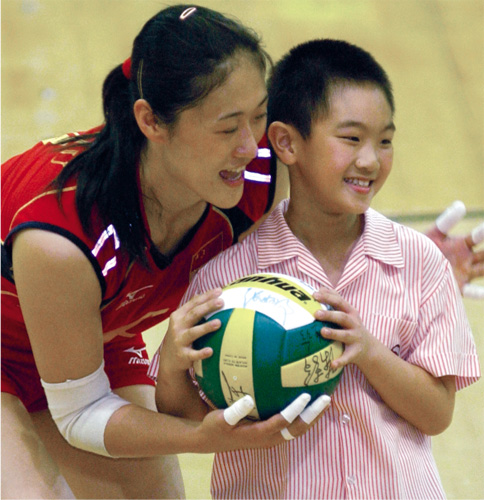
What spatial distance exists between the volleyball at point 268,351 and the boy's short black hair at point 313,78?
0.46 m

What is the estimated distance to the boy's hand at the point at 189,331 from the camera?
1.68 m

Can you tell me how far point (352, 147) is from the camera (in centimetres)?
186

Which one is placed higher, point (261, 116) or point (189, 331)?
point (261, 116)

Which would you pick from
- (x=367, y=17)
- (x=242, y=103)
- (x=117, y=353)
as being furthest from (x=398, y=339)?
(x=367, y=17)

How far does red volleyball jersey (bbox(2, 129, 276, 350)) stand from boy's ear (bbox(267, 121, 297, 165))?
14 cm

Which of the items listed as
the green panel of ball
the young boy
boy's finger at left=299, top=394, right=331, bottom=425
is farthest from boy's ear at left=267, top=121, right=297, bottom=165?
boy's finger at left=299, top=394, right=331, bottom=425

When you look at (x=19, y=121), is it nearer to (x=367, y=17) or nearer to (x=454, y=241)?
(x=367, y=17)

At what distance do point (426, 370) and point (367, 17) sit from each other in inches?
157

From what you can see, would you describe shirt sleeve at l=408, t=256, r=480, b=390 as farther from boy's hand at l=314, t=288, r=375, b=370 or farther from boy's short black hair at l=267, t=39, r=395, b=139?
boy's short black hair at l=267, t=39, r=395, b=139

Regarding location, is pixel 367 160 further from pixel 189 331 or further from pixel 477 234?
pixel 189 331

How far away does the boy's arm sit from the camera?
168cm

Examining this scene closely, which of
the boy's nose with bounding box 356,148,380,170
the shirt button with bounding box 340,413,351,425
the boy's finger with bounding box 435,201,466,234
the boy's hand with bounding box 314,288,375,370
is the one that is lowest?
the shirt button with bounding box 340,413,351,425

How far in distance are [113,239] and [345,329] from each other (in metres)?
0.60

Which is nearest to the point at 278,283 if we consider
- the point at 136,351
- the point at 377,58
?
the point at 136,351
